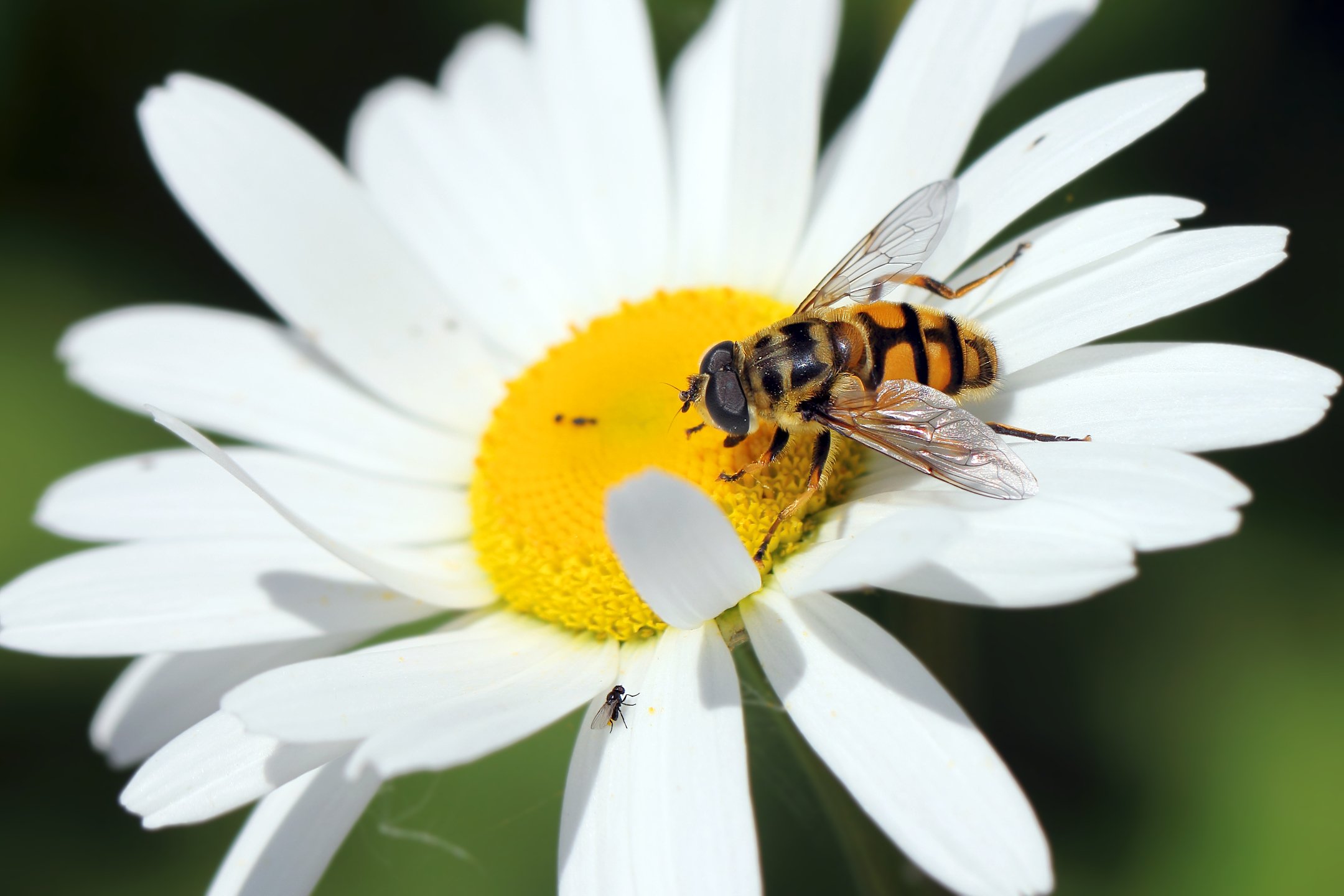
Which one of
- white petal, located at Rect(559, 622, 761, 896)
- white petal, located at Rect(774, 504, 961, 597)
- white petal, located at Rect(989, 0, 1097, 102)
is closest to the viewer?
white petal, located at Rect(774, 504, 961, 597)

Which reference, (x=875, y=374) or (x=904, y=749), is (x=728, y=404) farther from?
(x=904, y=749)

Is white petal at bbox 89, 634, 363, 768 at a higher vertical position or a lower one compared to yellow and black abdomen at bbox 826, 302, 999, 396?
lower

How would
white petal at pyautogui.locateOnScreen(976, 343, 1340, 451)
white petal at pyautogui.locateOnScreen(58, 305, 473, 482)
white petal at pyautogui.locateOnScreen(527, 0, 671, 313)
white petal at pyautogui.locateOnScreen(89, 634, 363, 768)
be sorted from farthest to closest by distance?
white petal at pyautogui.locateOnScreen(527, 0, 671, 313) → white petal at pyautogui.locateOnScreen(58, 305, 473, 482) → white petal at pyautogui.locateOnScreen(89, 634, 363, 768) → white petal at pyautogui.locateOnScreen(976, 343, 1340, 451)

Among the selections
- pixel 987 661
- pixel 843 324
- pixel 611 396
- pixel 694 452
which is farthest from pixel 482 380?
pixel 987 661

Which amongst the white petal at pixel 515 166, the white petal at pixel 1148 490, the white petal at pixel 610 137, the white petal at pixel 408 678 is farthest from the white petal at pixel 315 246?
the white petal at pixel 1148 490

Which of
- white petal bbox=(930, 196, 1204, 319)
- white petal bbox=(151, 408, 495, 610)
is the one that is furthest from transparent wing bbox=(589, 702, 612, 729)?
white petal bbox=(930, 196, 1204, 319)

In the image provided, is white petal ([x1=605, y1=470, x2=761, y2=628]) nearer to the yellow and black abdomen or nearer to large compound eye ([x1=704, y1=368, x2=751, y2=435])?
large compound eye ([x1=704, y1=368, x2=751, y2=435])

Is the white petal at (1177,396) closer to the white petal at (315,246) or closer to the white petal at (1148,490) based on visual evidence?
the white petal at (1148,490)
